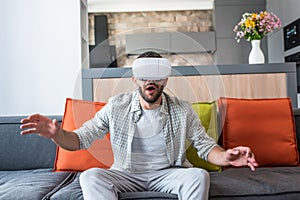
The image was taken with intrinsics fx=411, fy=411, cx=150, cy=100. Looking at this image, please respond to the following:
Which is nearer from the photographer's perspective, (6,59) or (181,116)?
(181,116)

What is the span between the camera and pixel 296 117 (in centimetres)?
226

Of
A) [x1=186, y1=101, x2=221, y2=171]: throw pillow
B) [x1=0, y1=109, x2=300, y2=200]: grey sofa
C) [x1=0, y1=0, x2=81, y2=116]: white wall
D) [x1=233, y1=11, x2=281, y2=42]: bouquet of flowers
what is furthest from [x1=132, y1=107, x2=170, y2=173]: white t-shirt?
[x1=0, y1=0, x2=81, y2=116]: white wall

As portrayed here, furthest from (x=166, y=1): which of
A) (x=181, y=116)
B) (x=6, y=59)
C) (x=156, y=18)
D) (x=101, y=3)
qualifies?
(x=181, y=116)

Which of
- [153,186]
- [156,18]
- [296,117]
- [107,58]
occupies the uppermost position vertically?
[156,18]

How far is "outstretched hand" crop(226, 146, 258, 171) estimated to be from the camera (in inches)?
59.5

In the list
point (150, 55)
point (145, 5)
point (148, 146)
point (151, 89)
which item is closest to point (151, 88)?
point (151, 89)

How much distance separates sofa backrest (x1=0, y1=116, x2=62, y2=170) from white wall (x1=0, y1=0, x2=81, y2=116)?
123 cm

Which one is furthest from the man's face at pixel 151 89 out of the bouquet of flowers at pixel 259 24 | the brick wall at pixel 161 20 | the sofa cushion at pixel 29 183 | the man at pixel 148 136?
the brick wall at pixel 161 20

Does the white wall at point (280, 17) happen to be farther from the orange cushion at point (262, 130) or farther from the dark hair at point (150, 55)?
the dark hair at point (150, 55)

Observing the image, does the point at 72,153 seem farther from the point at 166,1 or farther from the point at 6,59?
the point at 166,1

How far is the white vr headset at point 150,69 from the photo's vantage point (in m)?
1.57

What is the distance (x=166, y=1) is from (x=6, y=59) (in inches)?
135

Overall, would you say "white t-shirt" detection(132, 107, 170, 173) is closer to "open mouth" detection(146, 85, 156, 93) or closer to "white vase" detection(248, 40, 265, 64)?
"open mouth" detection(146, 85, 156, 93)

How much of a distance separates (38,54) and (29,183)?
1.93 metres
